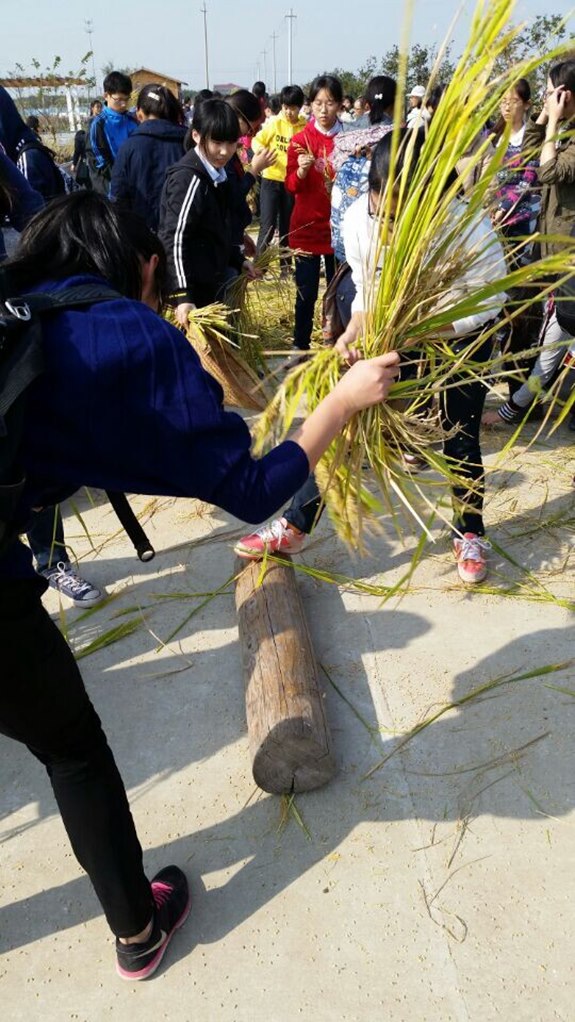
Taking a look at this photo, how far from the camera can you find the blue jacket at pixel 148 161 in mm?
4746

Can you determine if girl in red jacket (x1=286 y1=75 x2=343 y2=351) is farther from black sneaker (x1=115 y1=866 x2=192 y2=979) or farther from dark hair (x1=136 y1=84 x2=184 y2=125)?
black sneaker (x1=115 y1=866 x2=192 y2=979)

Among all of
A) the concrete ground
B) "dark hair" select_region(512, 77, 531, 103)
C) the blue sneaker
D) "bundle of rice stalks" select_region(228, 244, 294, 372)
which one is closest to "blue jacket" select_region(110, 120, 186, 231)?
"bundle of rice stalks" select_region(228, 244, 294, 372)

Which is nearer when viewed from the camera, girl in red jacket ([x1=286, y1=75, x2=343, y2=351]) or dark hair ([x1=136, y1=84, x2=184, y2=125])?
dark hair ([x1=136, y1=84, x2=184, y2=125])

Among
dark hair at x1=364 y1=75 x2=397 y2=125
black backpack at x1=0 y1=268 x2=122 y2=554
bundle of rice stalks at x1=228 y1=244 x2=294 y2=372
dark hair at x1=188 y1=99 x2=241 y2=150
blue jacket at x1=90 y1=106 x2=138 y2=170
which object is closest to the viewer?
black backpack at x1=0 y1=268 x2=122 y2=554

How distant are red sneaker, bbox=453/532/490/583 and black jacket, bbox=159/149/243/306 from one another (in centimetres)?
Result: 179

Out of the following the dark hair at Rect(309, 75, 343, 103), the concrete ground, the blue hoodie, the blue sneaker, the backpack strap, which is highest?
the dark hair at Rect(309, 75, 343, 103)

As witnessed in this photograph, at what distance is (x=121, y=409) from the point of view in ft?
4.38

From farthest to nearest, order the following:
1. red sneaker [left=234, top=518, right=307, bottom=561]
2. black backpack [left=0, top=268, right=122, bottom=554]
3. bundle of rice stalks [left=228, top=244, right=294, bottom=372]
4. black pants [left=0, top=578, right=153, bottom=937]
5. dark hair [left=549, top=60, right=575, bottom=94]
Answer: bundle of rice stalks [left=228, top=244, right=294, bottom=372] → dark hair [left=549, top=60, right=575, bottom=94] → red sneaker [left=234, top=518, right=307, bottom=561] → black pants [left=0, top=578, right=153, bottom=937] → black backpack [left=0, top=268, right=122, bottom=554]

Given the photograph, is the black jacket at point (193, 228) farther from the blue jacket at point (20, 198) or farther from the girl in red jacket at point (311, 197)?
the girl in red jacket at point (311, 197)

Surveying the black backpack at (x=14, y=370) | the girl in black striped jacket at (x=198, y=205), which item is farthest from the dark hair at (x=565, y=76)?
the black backpack at (x=14, y=370)

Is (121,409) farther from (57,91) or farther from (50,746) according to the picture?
(57,91)

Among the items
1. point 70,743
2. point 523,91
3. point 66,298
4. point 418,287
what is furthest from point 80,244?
point 523,91

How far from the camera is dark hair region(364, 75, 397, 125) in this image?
5.23m

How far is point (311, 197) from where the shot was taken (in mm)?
5820
